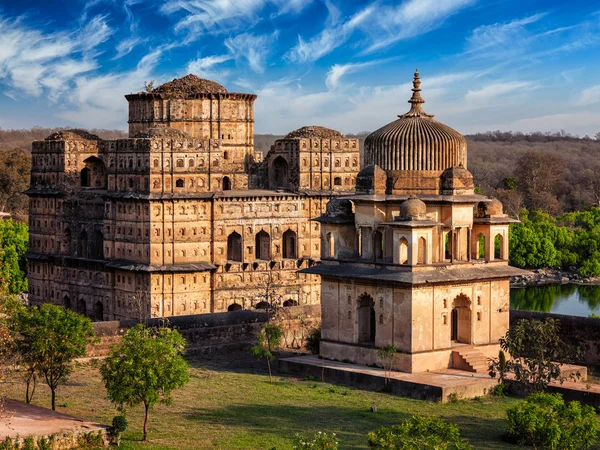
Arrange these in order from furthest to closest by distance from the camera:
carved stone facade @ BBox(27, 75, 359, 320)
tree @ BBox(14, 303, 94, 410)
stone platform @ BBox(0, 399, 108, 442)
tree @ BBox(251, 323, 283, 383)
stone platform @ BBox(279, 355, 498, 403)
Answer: carved stone facade @ BBox(27, 75, 359, 320) → tree @ BBox(251, 323, 283, 383) → stone platform @ BBox(279, 355, 498, 403) → tree @ BBox(14, 303, 94, 410) → stone platform @ BBox(0, 399, 108, 442)

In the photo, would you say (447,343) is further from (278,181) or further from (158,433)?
(278,181)

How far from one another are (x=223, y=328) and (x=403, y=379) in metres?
6.84

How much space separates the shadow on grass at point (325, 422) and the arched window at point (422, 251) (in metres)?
4.35

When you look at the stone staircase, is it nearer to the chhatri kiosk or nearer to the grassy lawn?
the chhatri kiosk

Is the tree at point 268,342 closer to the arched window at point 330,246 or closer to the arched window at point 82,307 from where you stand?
the arched window at point 330,246

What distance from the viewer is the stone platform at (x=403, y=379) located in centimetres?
2720

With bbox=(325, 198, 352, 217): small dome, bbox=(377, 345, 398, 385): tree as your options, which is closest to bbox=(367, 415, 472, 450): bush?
bbox=(377, 345, 398, 385): tree

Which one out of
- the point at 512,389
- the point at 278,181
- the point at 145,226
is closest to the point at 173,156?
the point at 145,226

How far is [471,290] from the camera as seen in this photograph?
30.0 m

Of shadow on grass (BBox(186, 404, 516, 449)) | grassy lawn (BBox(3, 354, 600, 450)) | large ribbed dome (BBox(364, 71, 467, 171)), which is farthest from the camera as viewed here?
large ribbed dome (BBox(364, 71, 467, 171))

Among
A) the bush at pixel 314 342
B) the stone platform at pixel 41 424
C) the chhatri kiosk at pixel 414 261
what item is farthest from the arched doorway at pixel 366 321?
the stone platform at pixel 41 424

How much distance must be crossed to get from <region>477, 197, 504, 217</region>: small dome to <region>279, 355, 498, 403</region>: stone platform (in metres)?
3.98

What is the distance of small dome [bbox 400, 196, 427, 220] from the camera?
29047 millimetres


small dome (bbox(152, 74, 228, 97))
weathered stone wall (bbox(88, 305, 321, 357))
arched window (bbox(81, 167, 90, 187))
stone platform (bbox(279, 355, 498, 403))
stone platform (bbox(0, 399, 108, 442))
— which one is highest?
small dome (bbox(152, 74, 228, 97))
